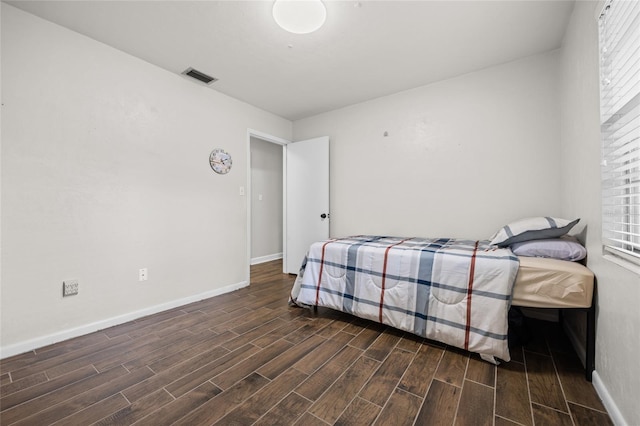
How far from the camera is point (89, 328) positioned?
7.12ft

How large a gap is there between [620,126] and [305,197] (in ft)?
10.6

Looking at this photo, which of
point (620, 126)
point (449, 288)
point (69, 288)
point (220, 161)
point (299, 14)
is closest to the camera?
point (620, 126)

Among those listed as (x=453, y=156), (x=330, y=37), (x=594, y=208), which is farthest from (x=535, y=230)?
(x=330, y=37)

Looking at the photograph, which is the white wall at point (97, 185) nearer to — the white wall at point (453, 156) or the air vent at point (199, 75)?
the air vent at point (199, 75)

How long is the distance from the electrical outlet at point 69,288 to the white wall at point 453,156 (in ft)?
9.19

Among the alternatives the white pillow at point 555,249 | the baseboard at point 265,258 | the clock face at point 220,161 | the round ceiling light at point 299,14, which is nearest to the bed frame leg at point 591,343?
the white pillow at point 555,249

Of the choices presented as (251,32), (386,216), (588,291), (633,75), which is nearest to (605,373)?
(588,291)

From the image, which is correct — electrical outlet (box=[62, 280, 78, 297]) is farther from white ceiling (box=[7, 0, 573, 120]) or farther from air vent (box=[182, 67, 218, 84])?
air vent (box=[182, 67, 218, 84])

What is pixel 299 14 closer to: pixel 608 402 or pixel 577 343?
pixel 608 402

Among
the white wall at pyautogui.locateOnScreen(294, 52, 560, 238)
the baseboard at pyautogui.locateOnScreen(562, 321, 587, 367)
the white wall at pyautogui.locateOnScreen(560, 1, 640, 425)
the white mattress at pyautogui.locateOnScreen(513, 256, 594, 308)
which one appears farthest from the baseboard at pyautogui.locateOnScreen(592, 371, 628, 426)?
the white wall at pyautogui.locateOnScreen(294, 52, 560, 238)

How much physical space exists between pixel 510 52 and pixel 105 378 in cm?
408

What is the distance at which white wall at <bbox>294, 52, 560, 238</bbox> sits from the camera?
2439 millimetres

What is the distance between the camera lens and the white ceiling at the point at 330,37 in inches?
73.4

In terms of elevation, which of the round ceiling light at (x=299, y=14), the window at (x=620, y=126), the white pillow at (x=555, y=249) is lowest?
the white pillow at (x=555, y=249)
